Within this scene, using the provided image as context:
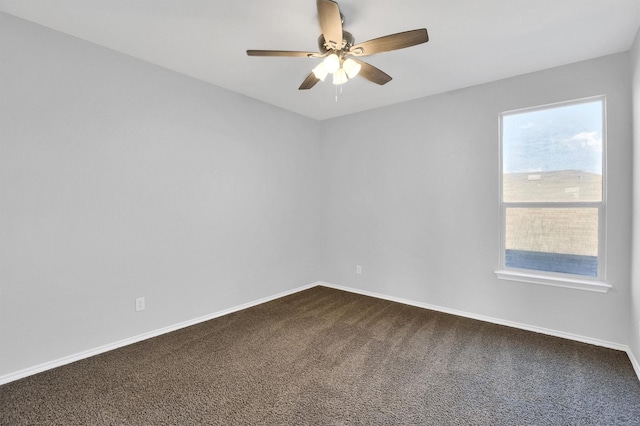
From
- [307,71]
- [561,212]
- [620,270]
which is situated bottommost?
[620,270]

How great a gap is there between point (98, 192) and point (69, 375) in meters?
1.42

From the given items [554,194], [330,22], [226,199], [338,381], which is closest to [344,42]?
[330,22]

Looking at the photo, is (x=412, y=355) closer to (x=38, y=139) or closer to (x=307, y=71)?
(x=307, y=71)

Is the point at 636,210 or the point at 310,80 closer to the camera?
the point at 636,210

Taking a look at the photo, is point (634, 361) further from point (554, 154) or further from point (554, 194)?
point (554, 154)

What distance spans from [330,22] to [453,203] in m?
2.51

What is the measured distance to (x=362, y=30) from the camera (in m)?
2.25

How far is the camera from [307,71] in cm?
293

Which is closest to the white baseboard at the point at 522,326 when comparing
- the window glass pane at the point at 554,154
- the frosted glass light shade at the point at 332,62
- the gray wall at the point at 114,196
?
the window glass pane at the point at 554,154

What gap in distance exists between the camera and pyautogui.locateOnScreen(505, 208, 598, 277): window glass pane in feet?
8.99

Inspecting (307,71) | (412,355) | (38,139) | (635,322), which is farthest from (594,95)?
(38,139)

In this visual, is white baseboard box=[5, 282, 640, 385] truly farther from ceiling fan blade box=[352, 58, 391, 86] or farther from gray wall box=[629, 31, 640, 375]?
ceiling fan blade box=[352, 58, 391, 86]

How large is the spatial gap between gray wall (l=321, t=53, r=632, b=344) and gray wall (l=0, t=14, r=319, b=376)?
1.25 meters

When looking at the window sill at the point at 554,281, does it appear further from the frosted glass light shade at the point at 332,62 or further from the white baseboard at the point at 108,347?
the white baseboard at the point at 108,347
